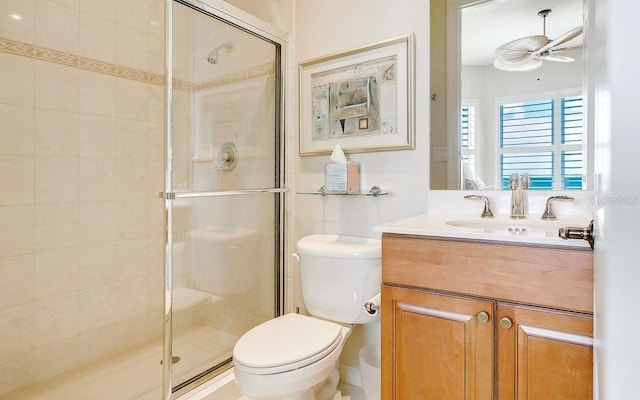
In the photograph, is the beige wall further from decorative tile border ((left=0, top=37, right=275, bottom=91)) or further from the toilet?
decorative tile border ((left=0, top=37, right=275, bottom=91))

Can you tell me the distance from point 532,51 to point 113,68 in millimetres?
2092

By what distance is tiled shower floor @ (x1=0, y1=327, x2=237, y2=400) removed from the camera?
64.6 inches

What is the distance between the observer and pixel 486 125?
5.13 ft

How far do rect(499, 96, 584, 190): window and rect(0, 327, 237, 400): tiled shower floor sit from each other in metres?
1.52

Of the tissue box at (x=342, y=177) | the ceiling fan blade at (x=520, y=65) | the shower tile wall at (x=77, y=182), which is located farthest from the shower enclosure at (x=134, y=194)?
the ceiling fan blade at (x=520, y=65)

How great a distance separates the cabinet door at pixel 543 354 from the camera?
94 cm

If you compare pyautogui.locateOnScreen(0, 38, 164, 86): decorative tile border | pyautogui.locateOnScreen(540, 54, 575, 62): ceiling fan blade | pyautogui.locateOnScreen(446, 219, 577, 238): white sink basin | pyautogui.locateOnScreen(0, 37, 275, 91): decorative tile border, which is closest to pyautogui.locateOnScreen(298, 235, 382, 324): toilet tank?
pyautogui.locateOnScreen(446, 219, 577, 238): white sink basin

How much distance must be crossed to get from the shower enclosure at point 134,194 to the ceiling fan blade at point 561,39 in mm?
1272

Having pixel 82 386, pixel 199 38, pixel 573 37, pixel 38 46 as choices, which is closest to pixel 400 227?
pixel 573 37

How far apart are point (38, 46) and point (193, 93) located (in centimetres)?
83

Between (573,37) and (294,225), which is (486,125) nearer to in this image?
(573,37)

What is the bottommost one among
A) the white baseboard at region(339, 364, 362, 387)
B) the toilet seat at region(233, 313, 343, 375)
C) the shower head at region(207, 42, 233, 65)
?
the white baseboard at region(339, 364, 362, 387)

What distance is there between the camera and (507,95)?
1.52m

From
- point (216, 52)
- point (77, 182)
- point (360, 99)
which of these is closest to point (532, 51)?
point (360, 99)
